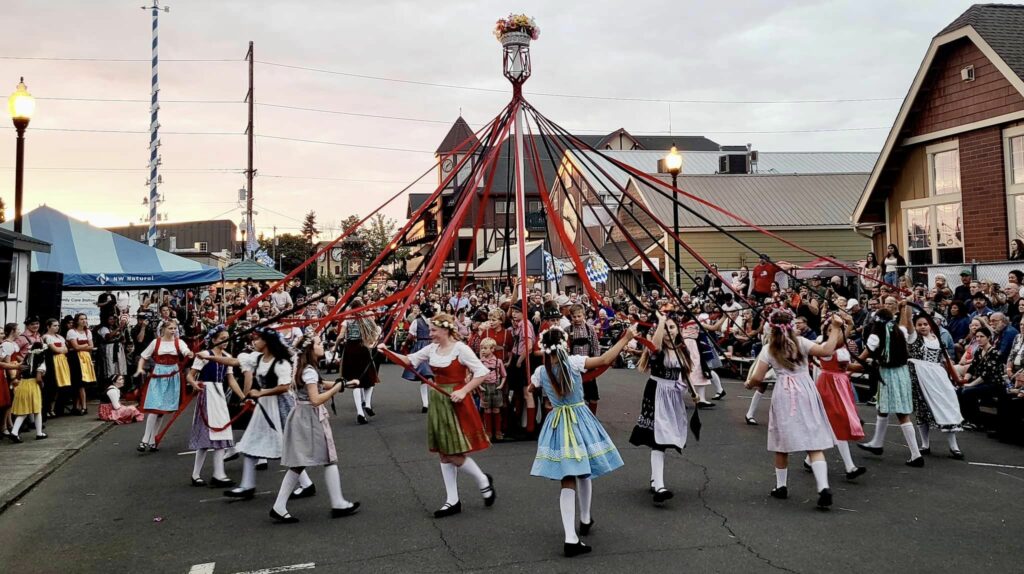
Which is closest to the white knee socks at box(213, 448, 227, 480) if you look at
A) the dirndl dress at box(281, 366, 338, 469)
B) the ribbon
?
the dirndl dress at box(281, 366, 338, 469)

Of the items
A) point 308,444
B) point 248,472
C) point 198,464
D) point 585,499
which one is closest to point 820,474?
point 585,499

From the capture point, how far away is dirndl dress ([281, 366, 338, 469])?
654cm

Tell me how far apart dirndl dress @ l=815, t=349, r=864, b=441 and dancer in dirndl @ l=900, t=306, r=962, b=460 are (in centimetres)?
108

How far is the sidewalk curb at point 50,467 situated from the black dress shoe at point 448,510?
14.6 ft

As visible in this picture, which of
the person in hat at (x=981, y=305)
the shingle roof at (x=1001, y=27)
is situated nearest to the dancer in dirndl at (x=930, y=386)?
the person in hat at (x=981, y=305)

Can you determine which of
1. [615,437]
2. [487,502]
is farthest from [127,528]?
[615,437]

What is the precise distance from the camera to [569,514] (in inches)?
215

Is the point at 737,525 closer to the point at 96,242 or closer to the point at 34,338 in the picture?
the point at 34,338

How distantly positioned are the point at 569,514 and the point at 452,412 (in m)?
1.69

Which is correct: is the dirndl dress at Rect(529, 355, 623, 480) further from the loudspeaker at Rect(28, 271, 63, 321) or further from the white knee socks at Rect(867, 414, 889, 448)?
the loudspeaker at Rect(28, 271, 63, 321)

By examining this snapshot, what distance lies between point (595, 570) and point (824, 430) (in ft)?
9.52

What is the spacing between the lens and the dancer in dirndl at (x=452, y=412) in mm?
6625

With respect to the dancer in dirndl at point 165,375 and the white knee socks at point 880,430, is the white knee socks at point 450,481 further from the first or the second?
the white knee socks at point 880,430

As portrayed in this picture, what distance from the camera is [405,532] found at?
19.9 ft
